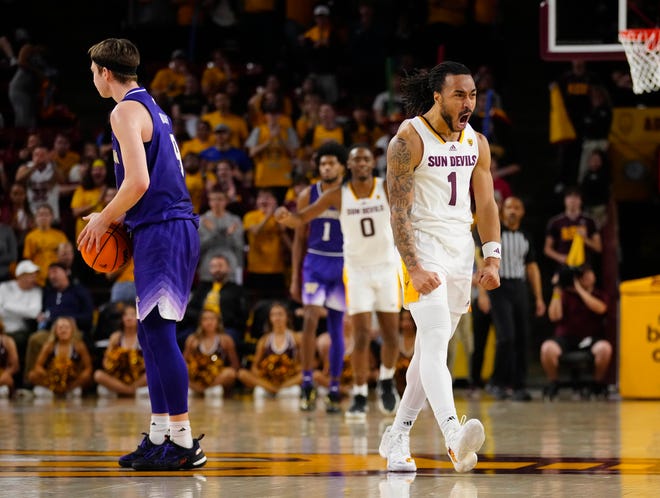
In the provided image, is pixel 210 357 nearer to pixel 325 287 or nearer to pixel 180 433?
pixel 325 287

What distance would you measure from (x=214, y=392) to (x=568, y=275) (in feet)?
14.4

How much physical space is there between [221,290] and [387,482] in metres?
8.94

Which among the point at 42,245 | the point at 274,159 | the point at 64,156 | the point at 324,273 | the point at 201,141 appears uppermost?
the point at 201,141

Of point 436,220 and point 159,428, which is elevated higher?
point 436,220

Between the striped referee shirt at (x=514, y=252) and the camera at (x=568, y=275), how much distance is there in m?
0.51

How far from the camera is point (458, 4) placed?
65.0ft

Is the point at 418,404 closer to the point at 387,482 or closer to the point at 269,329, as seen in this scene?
Result: the point at 387,482

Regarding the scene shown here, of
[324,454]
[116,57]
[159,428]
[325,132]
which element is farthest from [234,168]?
[159,428]

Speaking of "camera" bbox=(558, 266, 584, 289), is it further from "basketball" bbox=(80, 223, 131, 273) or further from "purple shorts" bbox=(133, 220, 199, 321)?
"basketball" bbox=(80, 223, 131, 273)

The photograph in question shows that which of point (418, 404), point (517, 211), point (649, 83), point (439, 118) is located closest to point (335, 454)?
point (418, 404)

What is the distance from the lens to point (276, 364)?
14.9 meters

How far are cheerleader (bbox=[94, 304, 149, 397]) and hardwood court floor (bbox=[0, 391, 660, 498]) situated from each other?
196 cm

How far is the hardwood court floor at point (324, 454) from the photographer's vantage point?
650 cm

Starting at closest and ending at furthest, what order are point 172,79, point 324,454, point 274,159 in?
point 324,454, point 274,159, point 172,79
